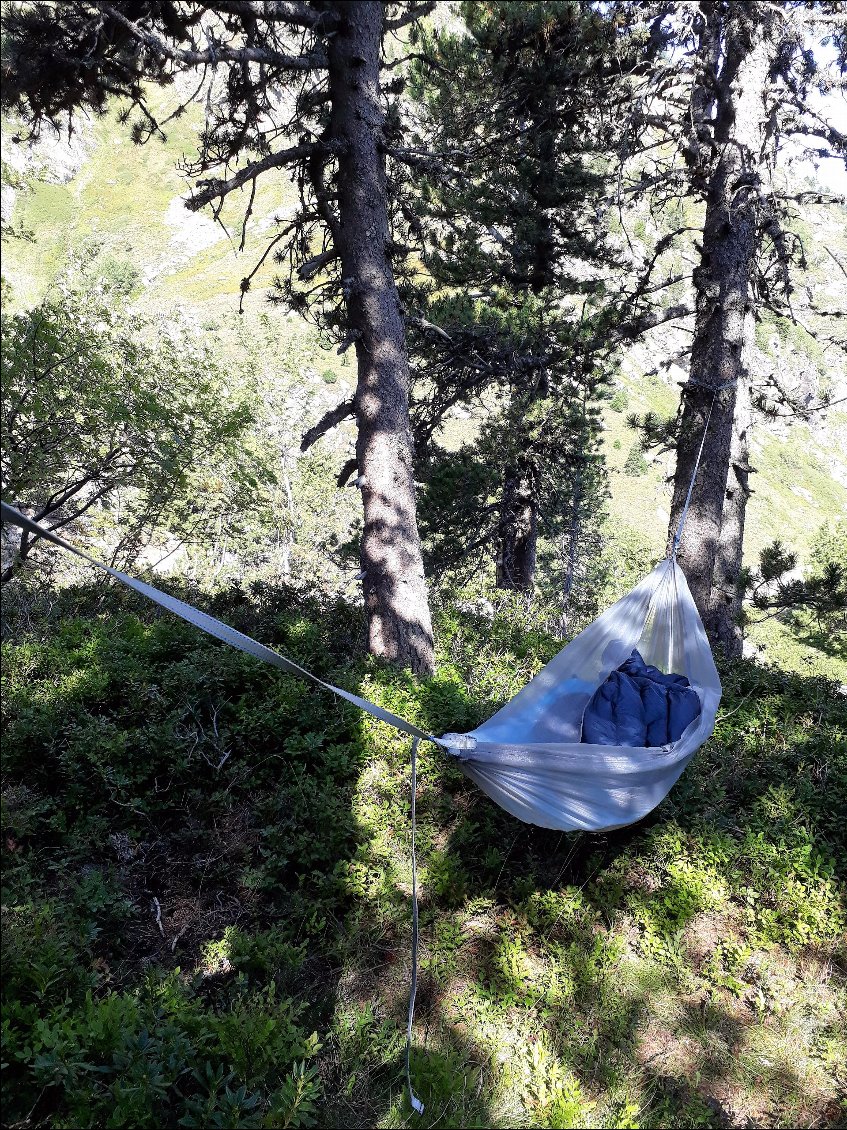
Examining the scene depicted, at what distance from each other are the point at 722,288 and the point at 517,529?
371 cm

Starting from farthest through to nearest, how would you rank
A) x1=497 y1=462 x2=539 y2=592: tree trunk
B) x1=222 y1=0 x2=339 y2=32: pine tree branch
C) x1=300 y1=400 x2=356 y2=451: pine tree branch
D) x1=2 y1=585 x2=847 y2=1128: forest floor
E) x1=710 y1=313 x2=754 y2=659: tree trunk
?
x1=497 y1=462 x2=539 y2=592: tree trunk, x1=710 y1=313 x2=754 y2=659: tree trunk, x1=300 y1=400 x2=356 y2=451: pine tree branch, x1=222 y1=0 x2=339 y2=32: pine tree branch, x1=2 y1=585 x2=847 y2=1128: forest floor

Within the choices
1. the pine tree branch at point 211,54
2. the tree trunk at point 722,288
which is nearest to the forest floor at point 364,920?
the tree trunk at point 722,288

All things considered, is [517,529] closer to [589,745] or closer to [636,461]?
[636,461]

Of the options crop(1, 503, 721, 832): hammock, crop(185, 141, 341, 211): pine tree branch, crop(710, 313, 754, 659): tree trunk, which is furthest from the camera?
crop(710, 313, 754, 659): tree trunk

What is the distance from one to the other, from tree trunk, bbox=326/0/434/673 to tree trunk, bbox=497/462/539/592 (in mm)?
3594

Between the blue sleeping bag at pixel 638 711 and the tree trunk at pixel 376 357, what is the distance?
4.40ft

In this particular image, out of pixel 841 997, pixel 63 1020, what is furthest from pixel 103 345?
pixel 841 997

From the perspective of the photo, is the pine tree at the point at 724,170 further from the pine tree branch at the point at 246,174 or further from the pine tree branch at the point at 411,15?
the pine tree branch at the point at 246,174

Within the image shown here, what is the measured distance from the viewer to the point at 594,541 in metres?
18.1

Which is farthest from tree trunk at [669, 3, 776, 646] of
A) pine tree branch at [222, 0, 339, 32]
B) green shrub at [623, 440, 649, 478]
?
pine tree branch at [222, 0, 339, 32]

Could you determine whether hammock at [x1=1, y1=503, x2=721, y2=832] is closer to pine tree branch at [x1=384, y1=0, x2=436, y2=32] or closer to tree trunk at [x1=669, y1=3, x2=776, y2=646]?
tree trunk at [x1=669, y1=3, x2=776, y2=646]

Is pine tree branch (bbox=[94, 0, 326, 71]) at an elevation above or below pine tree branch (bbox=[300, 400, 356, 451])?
above

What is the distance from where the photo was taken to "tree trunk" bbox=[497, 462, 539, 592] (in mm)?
7888

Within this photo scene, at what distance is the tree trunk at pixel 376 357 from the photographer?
4.20 metres
